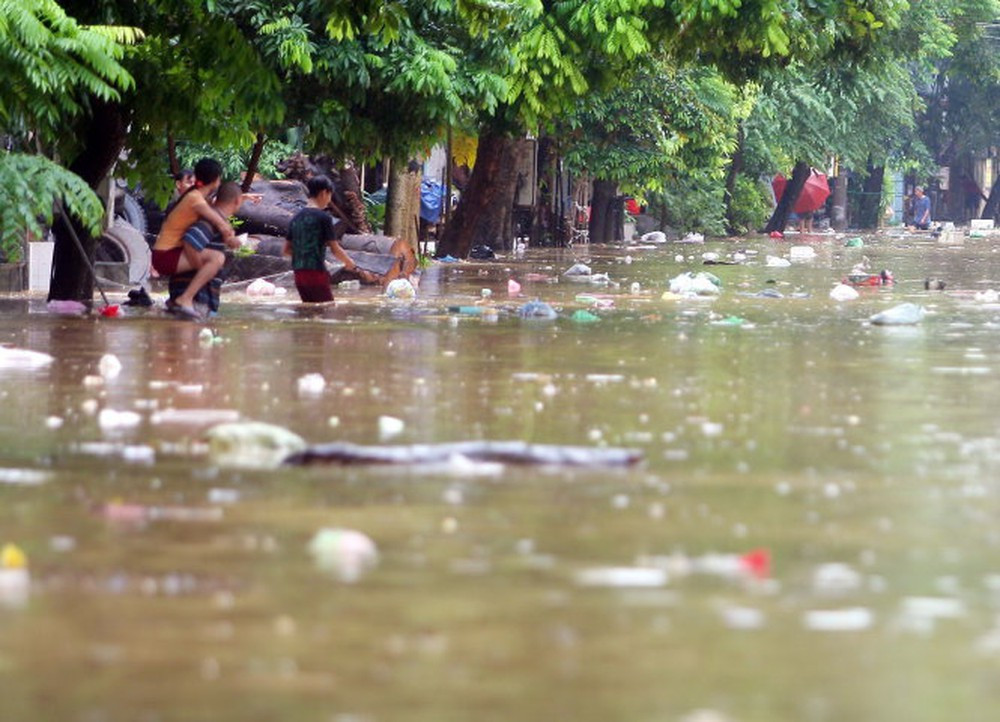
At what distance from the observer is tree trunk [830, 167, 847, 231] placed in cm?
6344

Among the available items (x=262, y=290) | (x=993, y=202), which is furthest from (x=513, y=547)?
(x=993, y=202)

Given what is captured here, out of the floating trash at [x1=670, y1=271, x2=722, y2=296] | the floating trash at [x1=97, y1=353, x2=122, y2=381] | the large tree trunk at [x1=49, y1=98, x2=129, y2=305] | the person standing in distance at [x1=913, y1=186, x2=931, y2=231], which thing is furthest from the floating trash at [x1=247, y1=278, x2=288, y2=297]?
the person standing in distance at [x1=913, y1=186, x2=931, y2=231]

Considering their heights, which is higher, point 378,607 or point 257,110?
point 257,110

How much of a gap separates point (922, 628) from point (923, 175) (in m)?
62.5

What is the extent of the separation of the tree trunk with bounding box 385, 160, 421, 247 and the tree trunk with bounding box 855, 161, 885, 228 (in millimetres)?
43809

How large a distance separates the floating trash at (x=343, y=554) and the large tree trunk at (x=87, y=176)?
9.90 meters

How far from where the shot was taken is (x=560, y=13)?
20.2 m

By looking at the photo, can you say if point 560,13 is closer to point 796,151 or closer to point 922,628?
point 922,628

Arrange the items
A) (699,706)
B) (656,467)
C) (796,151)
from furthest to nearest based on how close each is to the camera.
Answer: (796,151), (656,467), (699,706)

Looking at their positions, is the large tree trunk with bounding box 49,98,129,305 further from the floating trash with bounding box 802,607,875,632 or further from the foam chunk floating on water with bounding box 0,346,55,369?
the floating trash with bounding box 802,607,875,632

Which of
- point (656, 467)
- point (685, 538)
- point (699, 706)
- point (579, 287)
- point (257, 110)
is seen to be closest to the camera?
point (699, 706)

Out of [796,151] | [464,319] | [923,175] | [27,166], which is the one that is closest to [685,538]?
[27,166]

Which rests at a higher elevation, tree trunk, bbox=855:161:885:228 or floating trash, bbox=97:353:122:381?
floating trash, bbox=97:353:122:381

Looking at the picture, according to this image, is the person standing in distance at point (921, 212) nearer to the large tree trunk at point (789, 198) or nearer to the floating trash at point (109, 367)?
the large tree trunk at point (789, 198)
